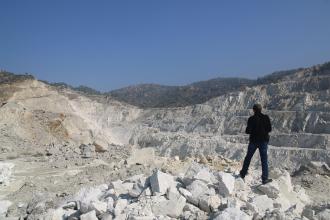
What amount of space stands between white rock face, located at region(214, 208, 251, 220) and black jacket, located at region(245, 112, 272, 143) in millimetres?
2050

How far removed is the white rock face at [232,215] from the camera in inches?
238

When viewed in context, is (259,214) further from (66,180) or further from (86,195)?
(66,180)

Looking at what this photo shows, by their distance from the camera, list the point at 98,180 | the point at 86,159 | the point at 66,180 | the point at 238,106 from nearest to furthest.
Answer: the point at 98,180, the point at 66,180, the point at 86,159, the point at 238,106

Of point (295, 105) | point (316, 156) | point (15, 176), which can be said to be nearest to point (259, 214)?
point (15, 176)

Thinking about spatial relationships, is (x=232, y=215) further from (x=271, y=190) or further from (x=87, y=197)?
(x=87, y=197)

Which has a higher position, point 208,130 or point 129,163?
point 129,163

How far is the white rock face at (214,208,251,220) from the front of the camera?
6.05 metres

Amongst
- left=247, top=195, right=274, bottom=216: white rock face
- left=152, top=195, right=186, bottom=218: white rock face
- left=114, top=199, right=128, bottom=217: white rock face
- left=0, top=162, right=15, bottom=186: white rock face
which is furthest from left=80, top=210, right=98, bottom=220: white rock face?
left=0, top=162, right=15, bottom=186: white rock face

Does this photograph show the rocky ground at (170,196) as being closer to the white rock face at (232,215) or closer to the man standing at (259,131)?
the white rock face at (232,215)

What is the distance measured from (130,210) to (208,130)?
50345 millimetres

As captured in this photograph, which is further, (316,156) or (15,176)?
(316,156)

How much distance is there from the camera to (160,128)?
208 ft

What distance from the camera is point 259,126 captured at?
7.91 meters

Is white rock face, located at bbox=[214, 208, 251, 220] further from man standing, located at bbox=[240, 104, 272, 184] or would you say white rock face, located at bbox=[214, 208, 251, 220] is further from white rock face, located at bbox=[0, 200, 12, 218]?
white rock face, located at bbox=[0, 200, 12, 218]
